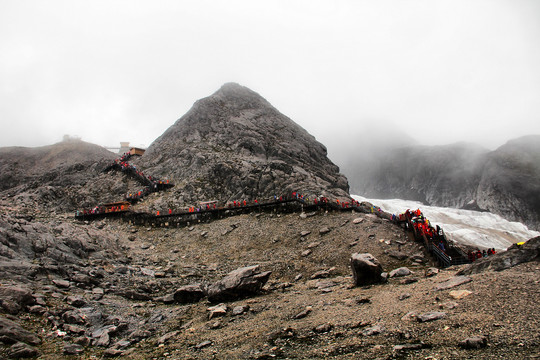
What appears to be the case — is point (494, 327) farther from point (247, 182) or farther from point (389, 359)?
point (247, 182)

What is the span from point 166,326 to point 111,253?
1593cm

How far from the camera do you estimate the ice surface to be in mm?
87469

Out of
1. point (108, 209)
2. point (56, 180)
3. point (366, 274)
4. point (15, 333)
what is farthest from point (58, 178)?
point (366, 274)

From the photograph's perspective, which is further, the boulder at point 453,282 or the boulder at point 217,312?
the boulder at point 217,312

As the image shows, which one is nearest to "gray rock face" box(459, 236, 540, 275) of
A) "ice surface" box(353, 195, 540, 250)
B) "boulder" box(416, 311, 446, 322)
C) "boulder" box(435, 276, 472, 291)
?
"boulder" box(435, 276, 472, 291)

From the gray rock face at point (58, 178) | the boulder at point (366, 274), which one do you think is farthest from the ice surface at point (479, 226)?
the gray rock face at point (58, 178)

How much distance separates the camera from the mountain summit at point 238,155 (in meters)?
50.4

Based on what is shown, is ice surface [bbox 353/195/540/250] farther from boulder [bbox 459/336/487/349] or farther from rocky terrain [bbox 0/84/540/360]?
boulder [bbox 459/336/487/349]

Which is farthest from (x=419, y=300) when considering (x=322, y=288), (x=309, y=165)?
(x=309, y=165)

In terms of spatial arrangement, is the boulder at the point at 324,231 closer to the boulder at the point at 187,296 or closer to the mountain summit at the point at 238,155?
the boulder at the point at 187,296

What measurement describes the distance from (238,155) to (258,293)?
43.4m

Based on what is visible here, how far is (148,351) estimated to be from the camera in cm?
1241

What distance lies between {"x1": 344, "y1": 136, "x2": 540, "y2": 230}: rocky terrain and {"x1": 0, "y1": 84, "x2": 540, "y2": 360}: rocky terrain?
133058 mm

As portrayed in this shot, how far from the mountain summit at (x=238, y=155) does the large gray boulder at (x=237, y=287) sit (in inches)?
975
